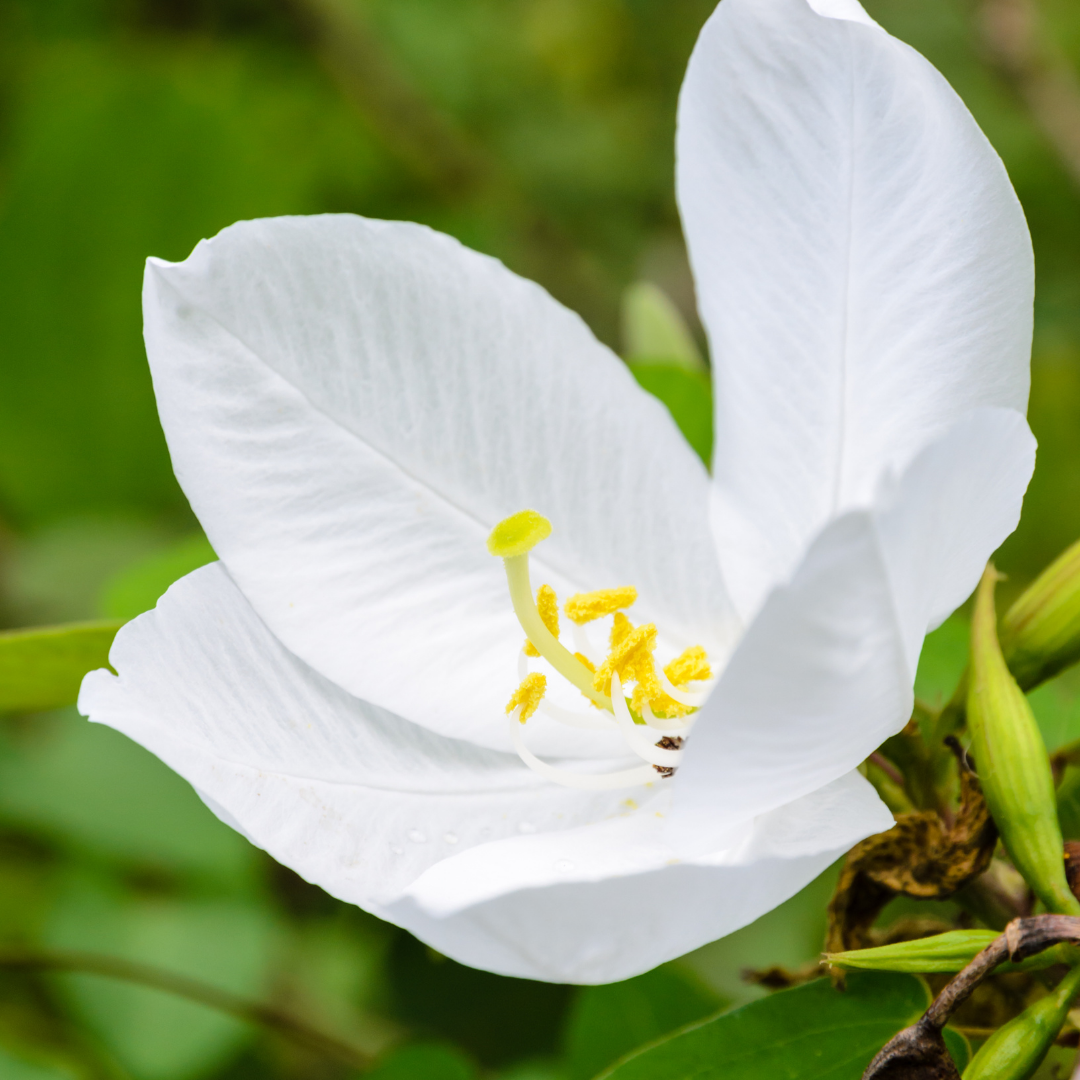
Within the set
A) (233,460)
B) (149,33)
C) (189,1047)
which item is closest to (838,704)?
(233,460)

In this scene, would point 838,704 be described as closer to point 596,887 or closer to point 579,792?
point 596,887

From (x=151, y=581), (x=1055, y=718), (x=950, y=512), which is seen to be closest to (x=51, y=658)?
(x=151, y=581)

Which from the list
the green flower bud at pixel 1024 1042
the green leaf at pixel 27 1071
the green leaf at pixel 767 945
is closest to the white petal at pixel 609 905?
the green flower bud at pixel 1024 1042

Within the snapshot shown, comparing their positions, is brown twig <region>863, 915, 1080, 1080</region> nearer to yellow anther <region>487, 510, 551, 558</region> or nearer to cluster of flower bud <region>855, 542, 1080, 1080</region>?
cluster of flower bud <region>855, 542, 1080, 1080</region>

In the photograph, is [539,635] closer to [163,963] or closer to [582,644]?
[582,644]

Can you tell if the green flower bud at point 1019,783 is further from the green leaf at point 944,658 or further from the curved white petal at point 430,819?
the green leaf at point 944,658
